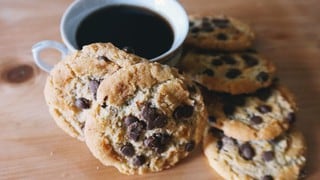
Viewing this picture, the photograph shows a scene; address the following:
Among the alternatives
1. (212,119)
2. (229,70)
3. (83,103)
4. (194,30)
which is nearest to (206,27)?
(194,30)

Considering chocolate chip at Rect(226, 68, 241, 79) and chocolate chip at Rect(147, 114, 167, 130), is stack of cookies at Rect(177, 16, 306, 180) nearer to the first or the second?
chocolate chip at Rect(226, 68, 241, 79)

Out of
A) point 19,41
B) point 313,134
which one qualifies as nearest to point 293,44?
point 313,134

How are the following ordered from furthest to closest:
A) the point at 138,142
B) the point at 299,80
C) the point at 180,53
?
1. the point at 299,80
2. the point at 180,53
3. the point at 138,142

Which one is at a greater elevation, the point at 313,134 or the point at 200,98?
the point at 200,98

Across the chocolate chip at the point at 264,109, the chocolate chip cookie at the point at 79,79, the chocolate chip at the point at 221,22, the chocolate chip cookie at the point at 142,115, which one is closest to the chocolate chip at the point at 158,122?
the chocolate chip cookie at the point at 142,115

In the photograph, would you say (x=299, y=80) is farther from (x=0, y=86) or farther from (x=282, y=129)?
(x=0, y=86)

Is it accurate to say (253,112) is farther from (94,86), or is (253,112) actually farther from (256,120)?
(94,86)

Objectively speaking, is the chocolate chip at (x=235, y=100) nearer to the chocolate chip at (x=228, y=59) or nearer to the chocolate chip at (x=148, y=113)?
the chocolate chip at (x=228, y=59)
